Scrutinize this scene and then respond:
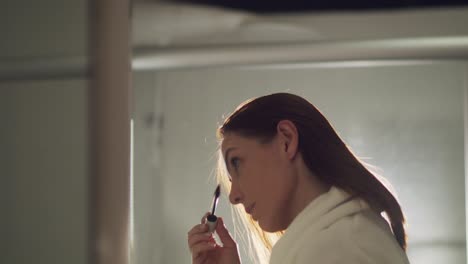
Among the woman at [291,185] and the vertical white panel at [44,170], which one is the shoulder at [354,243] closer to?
the woman at [291,185]

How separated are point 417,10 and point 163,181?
0.32 m

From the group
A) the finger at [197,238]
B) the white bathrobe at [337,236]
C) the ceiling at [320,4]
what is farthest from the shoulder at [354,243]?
the ceiling at [320,4]

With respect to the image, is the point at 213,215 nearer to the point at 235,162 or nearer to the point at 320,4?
the point at 235,162

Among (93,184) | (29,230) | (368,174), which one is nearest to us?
(93,184)

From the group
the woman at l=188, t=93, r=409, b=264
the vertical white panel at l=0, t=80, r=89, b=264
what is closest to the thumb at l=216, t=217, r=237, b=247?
the woman at l=188, t=93, r=409, b=264

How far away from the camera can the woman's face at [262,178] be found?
0.59 meters

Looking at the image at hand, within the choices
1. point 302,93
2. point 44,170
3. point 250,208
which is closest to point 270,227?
point 250,208

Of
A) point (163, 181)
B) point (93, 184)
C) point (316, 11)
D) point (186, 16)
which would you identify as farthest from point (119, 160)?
point (316, 11)

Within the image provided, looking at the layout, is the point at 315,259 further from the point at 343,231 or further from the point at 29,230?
the point at 29,230

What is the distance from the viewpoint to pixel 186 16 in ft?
2.18

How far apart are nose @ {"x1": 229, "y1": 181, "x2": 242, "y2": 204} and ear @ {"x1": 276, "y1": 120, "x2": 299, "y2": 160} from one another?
63mm

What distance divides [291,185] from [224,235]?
9cm

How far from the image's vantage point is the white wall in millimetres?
603

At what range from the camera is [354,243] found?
55 cm
